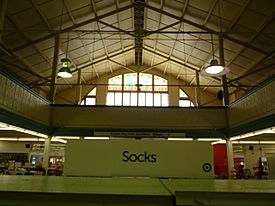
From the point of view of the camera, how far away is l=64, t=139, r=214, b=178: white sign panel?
5.12 feet

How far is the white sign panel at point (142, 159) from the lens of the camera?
1.56 metres

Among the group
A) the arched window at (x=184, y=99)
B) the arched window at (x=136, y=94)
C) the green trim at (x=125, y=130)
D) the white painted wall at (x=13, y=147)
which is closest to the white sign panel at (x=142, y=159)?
the green trim at (x=125, y=130)

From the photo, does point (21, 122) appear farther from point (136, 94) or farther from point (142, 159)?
point (136, 94)

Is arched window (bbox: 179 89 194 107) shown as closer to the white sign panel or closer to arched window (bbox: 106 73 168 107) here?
arched window (bbox: 106 73 168 107)

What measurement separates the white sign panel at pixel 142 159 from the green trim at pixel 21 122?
20.8ft

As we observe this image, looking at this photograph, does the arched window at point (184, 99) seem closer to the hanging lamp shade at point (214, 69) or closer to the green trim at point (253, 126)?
the green trim at point (253, 126)

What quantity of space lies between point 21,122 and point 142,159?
7.52 metres

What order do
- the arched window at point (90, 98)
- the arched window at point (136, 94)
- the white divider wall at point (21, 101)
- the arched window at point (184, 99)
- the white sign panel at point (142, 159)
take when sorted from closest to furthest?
the white sign panel at point (142, 159), the white divider wall at point (21, 101), the arched window at point (136, 94), the arched window at point (184, 99), the arched window at point (90, 98)

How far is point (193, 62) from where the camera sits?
1688 centimetres

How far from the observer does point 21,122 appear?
8.05 meters

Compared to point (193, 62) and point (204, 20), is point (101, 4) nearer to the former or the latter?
point (204, 20)

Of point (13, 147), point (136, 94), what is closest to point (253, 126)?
point (136, 94)

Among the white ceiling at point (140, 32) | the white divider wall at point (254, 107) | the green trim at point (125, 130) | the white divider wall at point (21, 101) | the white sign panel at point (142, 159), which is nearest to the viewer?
the white sign panel at point (142, 159)

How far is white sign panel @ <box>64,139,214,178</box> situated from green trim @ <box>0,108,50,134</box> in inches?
250
